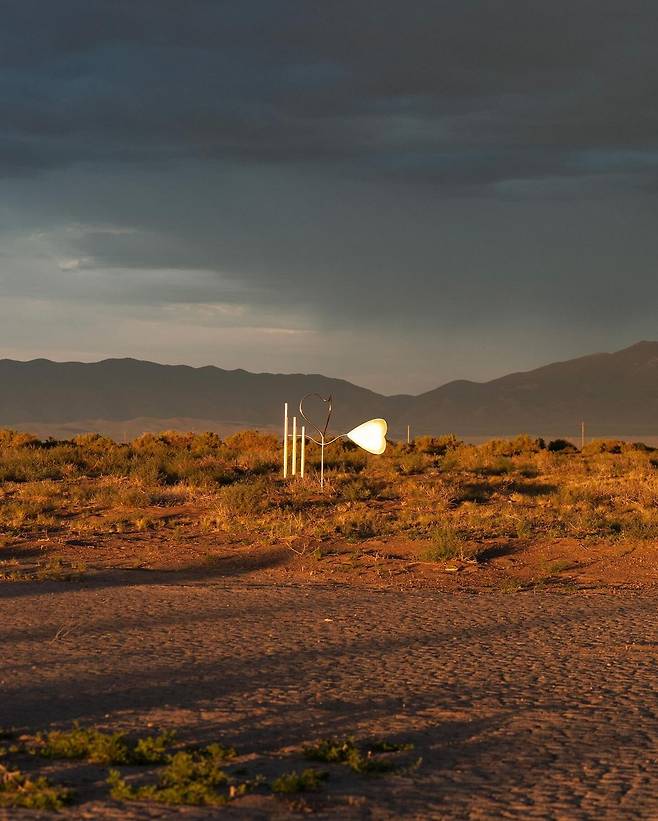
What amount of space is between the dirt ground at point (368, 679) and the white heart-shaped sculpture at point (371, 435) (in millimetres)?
10086

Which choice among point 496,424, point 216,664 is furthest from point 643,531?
point 496,424

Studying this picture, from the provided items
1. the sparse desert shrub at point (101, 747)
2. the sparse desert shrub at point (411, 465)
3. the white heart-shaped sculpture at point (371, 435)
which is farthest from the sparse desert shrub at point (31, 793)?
the sparse desert shrub at point (411, 465)

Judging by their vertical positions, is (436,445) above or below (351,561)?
above

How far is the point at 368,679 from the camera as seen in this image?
30.8 ft

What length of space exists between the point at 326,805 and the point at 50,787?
1.49 metres

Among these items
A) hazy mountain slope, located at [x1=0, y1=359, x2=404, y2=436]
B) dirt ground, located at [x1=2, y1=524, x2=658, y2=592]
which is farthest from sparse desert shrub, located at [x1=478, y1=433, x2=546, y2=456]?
hazy mountain slope, located at [x1=0, y1=359, x2=404, y2=436]

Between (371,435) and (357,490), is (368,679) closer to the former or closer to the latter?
(357,490)

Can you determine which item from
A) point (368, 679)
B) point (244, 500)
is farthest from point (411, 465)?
point (368, 679)

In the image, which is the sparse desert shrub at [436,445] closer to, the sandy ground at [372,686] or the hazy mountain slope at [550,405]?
the sandy ground at [372,686]

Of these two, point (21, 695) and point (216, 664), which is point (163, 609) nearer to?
point (216, 664)

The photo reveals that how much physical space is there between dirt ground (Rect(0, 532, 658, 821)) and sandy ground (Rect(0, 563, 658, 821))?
2cm

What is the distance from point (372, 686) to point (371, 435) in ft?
61.2

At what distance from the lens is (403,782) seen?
6.45 metres

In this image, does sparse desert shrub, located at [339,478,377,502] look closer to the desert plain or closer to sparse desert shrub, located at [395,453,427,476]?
the desert plain
